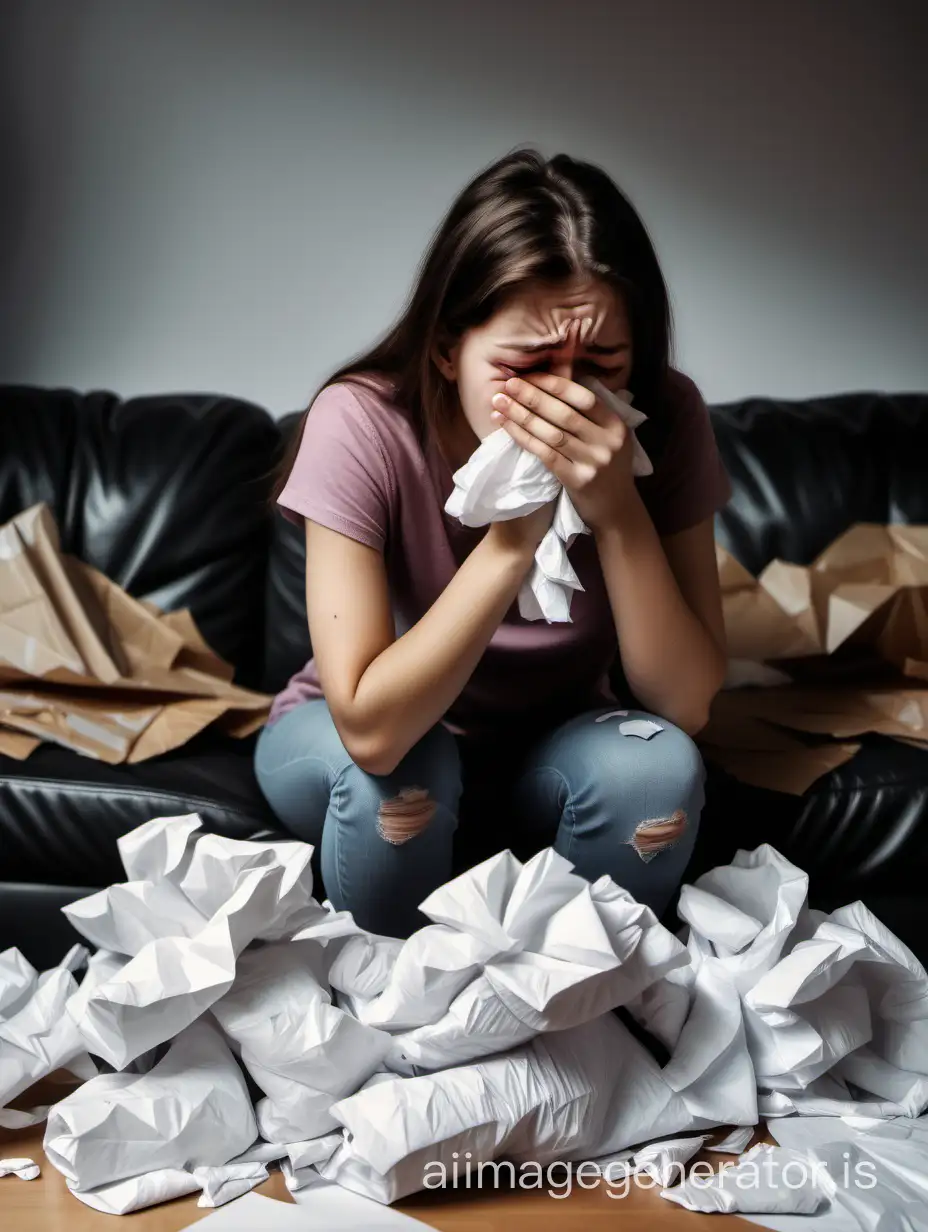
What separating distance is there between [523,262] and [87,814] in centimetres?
75

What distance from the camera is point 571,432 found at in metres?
1.09

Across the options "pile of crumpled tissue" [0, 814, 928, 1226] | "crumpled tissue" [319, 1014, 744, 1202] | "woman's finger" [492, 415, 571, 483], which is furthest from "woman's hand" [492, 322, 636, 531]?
"crumpled tissue" [319, 1014, 744, 1202]

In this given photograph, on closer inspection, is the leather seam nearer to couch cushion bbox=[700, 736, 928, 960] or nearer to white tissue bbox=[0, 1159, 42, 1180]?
white tissue bbox=[0, 1159, 42, 1180]

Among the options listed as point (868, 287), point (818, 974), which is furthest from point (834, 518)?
point (818, 974)

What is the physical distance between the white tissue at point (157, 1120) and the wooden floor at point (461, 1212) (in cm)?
3

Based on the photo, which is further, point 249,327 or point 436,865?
point 249,327

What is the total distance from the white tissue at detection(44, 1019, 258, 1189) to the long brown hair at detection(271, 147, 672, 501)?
63 cm

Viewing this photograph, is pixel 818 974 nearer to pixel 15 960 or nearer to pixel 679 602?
pixel 679 602

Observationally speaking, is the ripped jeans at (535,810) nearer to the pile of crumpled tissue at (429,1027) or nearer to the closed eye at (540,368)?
the pile of crumpled tissue at (429,1027)

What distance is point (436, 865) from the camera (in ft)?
3.78

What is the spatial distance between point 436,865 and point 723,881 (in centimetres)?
29

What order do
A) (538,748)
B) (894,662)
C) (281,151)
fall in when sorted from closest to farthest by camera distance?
(538,748) < (894,662) < (281,151)

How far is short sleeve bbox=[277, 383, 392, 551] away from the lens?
113 centimetres

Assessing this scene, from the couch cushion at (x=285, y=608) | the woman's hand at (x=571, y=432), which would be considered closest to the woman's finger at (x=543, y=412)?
the woman's hand at (x=571, y=432)
